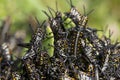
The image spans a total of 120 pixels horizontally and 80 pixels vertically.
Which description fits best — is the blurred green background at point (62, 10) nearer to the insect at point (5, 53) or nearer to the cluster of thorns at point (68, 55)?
the insect at point (5, 53)

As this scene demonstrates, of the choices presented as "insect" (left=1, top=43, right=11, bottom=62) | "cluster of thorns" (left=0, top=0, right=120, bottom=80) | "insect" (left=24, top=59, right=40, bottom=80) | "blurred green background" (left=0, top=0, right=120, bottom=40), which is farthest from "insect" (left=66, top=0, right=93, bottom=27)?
"blurred green background" (left=0, top=0, right=120, bottom=40)

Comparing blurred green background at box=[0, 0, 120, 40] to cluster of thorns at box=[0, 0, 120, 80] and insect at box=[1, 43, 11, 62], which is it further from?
cluster of thorns at box=[0, 0, 120, 80]

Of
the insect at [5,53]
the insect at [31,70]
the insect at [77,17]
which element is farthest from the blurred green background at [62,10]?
the insect at [31,70]

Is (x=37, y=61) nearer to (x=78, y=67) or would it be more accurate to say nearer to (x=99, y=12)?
(x=78, y=67)

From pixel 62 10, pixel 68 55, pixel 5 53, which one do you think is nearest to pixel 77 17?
pixel 68 55

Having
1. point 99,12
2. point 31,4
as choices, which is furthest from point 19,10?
point 99,12

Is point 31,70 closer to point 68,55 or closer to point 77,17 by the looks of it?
point 68,55
